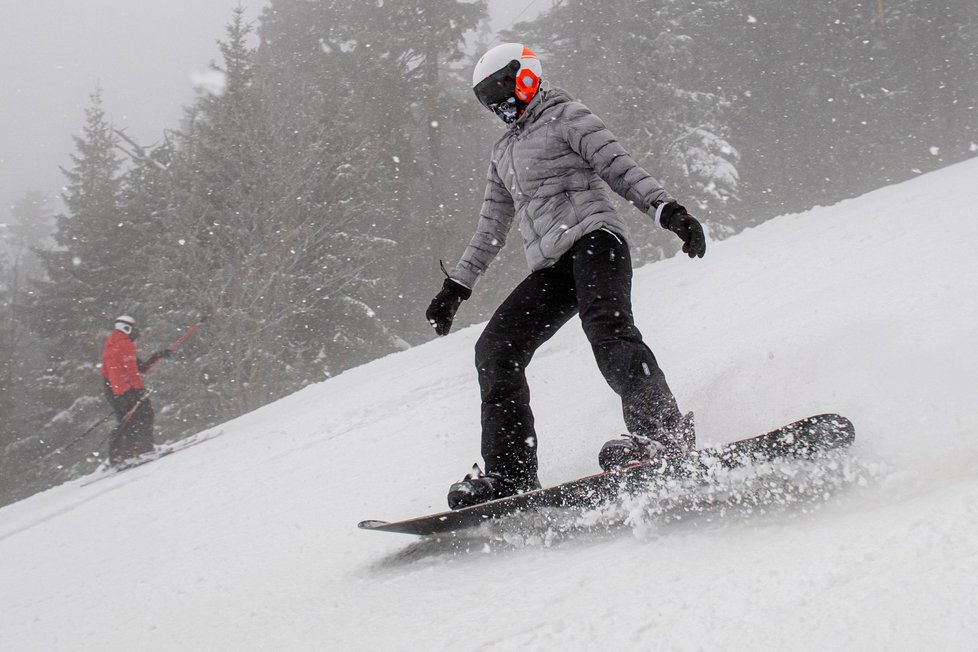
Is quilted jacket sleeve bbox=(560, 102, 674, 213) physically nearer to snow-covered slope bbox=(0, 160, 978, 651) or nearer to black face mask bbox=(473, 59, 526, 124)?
Answer: black face mask bbox=(473, 59, 526, 124)

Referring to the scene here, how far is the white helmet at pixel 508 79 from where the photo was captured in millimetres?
3047

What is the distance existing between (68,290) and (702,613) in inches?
1003

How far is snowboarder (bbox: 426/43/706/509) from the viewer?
2.77m

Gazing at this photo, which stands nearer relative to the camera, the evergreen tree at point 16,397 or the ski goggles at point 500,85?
the ski goggles at point 500,85

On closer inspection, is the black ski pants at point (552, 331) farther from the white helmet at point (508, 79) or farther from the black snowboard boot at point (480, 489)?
the white helmet at point (508, 79)

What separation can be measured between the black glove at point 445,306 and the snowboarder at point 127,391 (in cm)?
711

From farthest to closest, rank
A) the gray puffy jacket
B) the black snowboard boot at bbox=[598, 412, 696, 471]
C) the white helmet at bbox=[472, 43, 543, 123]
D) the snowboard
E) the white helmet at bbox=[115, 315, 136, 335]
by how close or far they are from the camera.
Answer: the white helmet at bbox=[115, 315, 136, 335]
the white helmet at bbox=[472, 43, 543, 123]
the gray puffy jacket
the black snowboard boot at bbox=[598, 412, 696, 471]
the snowboard

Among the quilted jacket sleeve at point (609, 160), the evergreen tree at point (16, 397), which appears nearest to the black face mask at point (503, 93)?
the quilted jacket sleeve at point (609, 160)

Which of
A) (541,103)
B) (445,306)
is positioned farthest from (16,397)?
(541,103)

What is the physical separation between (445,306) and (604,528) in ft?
4.34

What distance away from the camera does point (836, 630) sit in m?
1.43

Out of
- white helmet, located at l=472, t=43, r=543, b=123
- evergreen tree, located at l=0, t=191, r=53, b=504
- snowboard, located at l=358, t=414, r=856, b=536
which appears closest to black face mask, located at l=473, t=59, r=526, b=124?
white helmet, located at l=472, t=43, r=543, b=123

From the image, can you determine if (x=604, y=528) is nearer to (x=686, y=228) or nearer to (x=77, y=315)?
(x=686, y=228)

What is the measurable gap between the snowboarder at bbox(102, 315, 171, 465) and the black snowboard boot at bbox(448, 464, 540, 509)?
7683mm
